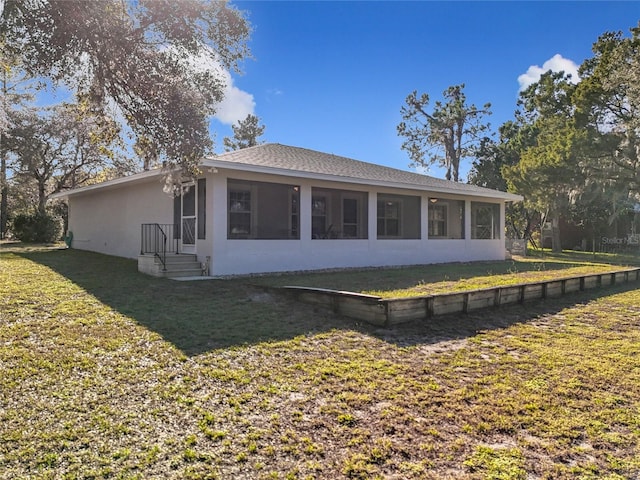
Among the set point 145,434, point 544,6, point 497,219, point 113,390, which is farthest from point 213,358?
point 497,219

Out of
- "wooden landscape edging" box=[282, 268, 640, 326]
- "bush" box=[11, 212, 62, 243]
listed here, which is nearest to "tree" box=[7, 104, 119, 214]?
"bush" box=[11, 212, 62, 243]

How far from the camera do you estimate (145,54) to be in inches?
217

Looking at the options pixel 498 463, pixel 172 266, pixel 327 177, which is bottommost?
pixel 498 463

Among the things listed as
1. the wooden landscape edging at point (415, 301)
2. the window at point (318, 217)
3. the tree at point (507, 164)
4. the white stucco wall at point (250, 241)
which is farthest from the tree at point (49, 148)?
the tree at point (507, 164)

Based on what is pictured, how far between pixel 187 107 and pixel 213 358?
3.67 m

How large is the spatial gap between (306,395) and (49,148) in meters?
24.5

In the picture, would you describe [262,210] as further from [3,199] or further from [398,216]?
[3,199]

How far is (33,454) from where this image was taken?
7.78ft

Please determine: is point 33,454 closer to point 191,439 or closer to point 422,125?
point 191,439

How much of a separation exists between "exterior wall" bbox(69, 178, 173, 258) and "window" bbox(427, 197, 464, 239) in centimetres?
831

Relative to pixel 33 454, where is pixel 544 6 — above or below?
above

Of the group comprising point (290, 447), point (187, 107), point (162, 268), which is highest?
point (187, 107)

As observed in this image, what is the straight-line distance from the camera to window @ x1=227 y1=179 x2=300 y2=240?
990 cm

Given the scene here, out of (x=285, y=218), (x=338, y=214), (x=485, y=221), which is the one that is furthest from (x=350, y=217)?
(x=485, y=221)
